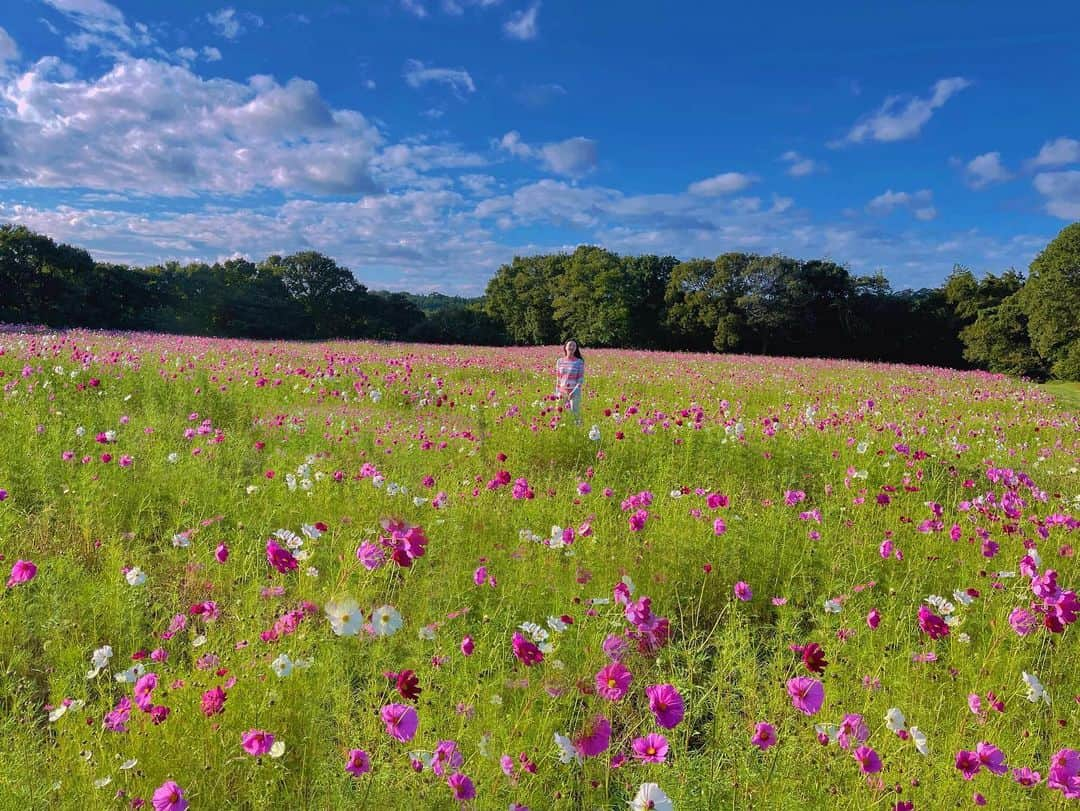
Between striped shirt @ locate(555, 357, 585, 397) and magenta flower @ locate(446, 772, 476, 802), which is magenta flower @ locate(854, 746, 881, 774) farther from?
striped shirt @ locate(555, 357, 585, 397)

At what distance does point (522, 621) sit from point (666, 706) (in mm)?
1778

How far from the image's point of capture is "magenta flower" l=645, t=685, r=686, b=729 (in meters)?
1.51

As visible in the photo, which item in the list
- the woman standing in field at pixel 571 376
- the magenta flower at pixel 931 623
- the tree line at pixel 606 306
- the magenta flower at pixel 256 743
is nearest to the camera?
the magenta flower at pixel 256 743

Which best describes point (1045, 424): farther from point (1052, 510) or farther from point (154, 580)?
point (154, 580)

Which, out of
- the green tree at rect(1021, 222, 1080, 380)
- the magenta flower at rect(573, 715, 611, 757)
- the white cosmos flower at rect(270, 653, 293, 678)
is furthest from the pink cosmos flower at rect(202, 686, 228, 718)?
the green tree at rect(1021, 222, 1080, 380)

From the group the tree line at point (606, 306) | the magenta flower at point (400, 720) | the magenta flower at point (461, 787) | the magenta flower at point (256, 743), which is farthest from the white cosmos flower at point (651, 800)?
the tree line at point (606, 306)

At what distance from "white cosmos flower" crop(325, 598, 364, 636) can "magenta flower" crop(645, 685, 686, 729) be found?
2.92 ft

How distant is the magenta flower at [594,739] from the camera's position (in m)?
1.58

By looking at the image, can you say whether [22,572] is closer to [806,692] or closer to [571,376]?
[806,692]

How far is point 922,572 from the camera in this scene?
3889mm

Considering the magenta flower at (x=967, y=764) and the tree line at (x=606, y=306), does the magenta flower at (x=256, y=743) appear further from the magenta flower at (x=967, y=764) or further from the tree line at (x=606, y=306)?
the tree line at (x=606, y=306)

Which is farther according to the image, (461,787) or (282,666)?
(282,666)

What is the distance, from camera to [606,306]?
42.2 metres

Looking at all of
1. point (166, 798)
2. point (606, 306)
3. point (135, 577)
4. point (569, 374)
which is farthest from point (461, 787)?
point (606, 306)
